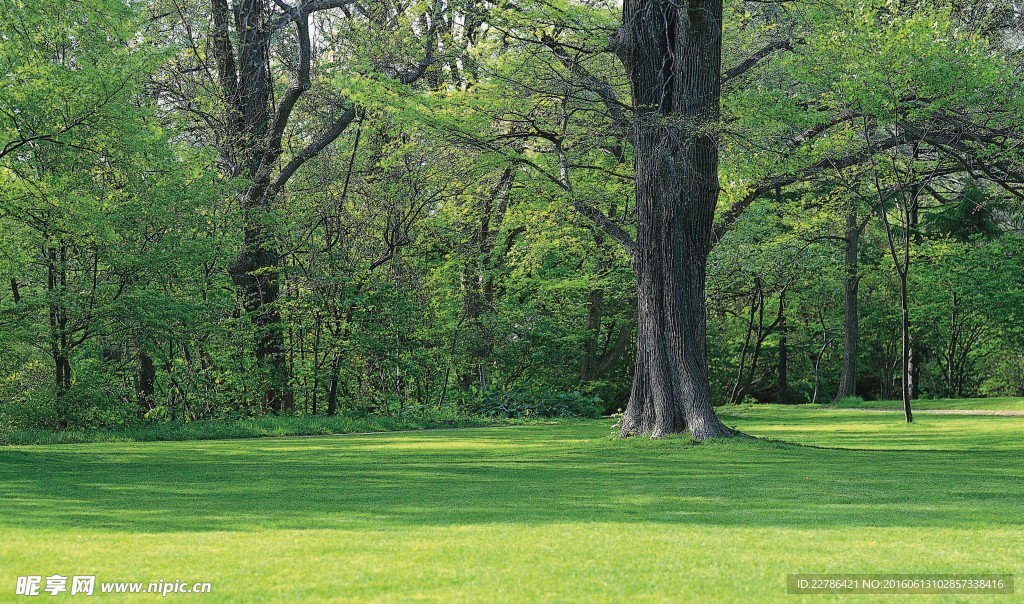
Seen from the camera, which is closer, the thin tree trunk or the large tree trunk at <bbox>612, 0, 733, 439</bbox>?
the large tree trunk at <bbox>612, 0, 733, 439</bbox>

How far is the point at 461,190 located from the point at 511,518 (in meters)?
18.8

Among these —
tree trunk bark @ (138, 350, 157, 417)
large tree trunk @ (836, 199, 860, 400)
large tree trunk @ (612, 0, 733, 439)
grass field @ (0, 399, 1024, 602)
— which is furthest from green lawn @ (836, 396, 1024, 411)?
tree trunk bark @ (138, 350, 157, 417)

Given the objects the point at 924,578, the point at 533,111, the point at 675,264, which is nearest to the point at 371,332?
the point at 533,111

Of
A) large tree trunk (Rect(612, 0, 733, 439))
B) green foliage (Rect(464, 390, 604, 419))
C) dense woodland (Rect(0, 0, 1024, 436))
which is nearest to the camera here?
large tree trunk (Rect(612, 0, 733, 439))

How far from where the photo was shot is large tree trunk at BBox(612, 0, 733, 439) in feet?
50.4

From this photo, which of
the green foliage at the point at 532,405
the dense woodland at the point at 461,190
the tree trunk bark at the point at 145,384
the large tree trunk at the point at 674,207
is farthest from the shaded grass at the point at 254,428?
the large tree trunk at the point at 674,207

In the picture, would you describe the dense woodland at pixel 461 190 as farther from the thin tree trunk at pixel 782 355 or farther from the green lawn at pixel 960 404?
the green lawn at pixel 960 404

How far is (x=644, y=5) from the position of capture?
52.4 ft

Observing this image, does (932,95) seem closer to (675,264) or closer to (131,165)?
(675,264)

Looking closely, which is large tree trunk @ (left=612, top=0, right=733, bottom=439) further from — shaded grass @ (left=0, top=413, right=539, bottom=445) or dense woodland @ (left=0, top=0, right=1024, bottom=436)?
shaded grass @ (left=0, top=413, right=539, bottom=445)

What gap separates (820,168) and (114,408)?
48.4 feet

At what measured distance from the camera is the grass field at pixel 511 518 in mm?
5426

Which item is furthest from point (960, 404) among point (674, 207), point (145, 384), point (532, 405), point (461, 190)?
point (145, 384)

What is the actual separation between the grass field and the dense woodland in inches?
138
